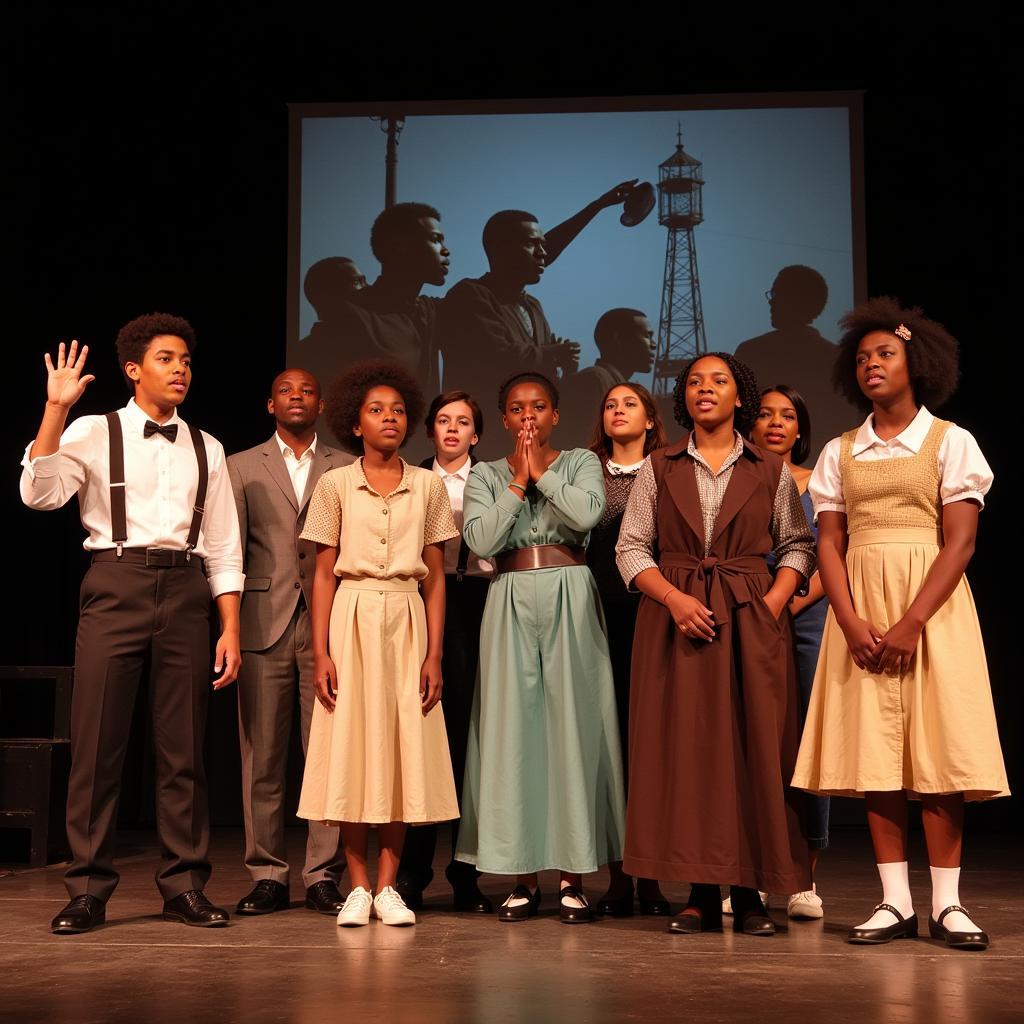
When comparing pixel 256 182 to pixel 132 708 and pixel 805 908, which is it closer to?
pixel 132 708

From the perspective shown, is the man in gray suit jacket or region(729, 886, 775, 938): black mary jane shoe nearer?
region(729, 886, 775, 938): black mary jane shoe

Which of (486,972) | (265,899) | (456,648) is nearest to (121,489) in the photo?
(456,648)

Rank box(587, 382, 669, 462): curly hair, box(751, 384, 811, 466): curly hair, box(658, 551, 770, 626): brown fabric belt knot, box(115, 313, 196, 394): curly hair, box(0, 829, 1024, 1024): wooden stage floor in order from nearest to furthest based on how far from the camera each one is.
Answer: box(0, 829, 1024, 1024): wooden stage floor → box(658, 551, 770, 626): brown fabric belt knot → box(115, 313, 196, 394): curly hair → box(587, 382, 669, 462): curly hair → box(751, 384, 811, 466): curly hair

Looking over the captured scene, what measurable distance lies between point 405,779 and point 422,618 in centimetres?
47

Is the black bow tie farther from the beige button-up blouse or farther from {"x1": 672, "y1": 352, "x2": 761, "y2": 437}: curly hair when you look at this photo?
{"x1": 672, "y1": 352, "x2": 761, "y2": 437}: curly hair

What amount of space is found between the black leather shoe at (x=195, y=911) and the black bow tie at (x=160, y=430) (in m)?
1.29

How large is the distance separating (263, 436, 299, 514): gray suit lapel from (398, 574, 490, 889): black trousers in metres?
0.56

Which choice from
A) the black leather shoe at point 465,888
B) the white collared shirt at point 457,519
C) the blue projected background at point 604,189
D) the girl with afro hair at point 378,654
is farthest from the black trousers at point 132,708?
the blue projected background at point 604,189

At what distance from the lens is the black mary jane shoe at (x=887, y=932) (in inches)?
127

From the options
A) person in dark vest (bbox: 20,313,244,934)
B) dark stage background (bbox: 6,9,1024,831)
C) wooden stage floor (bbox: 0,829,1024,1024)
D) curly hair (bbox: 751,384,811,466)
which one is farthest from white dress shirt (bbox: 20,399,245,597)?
dark stage background (bbox: 6,9,1024,831)

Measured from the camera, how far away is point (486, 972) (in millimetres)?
2896

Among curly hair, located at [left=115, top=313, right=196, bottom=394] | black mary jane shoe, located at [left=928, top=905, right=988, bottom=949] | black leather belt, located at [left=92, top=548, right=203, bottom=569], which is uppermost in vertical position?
curly hair, located at [left=115, top=313, right=196, bottom=394]

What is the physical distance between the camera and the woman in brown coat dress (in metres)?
3.31

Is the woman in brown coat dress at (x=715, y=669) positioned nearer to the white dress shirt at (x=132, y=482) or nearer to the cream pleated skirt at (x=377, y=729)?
the cream pleated skirt at (x=377, y=729)
